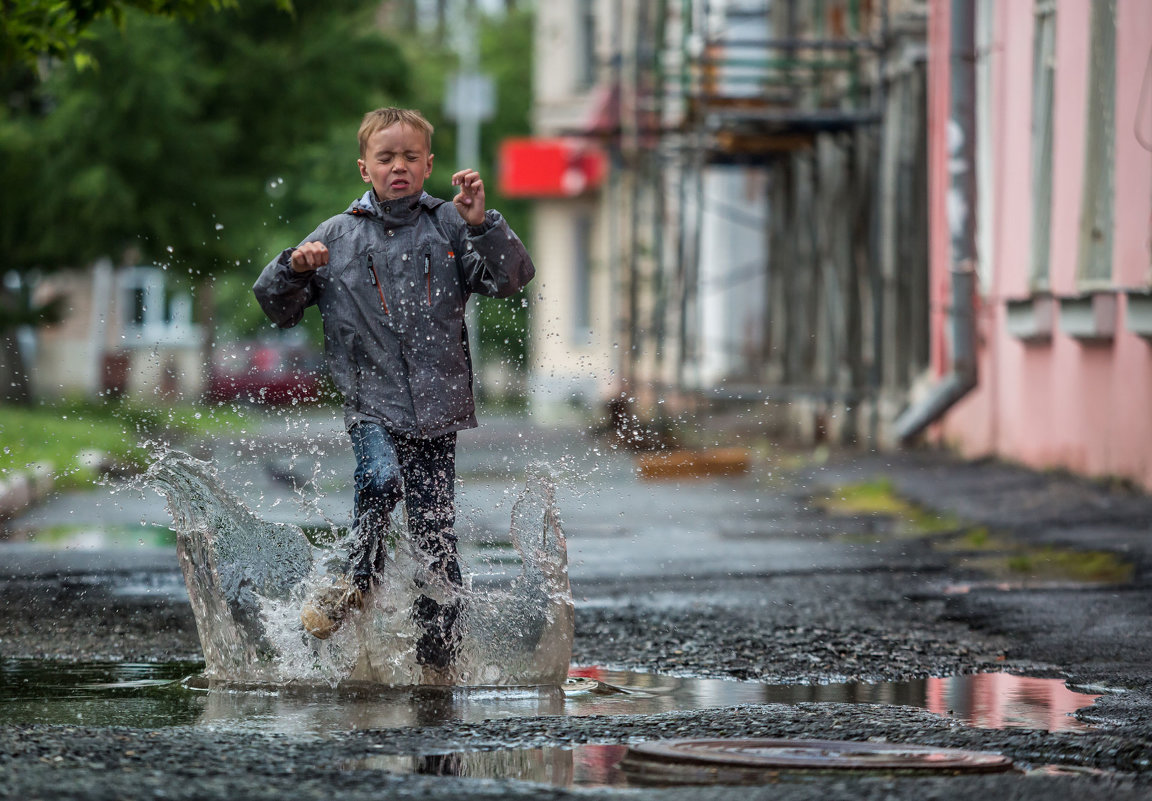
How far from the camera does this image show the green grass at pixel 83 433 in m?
15.7

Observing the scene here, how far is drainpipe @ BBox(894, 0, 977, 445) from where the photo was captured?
12.8 meters

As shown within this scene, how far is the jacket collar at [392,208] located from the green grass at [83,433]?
207 inches

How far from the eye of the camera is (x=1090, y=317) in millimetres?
12117

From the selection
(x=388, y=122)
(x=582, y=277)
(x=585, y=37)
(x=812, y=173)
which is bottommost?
(x=388, y=122)

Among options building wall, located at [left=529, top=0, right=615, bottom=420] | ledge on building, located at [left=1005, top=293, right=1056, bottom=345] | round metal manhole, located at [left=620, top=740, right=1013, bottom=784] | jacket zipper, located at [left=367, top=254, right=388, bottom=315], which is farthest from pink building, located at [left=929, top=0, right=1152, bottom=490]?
building wall, located at [left=529, top=0, right=615, bottom=420]

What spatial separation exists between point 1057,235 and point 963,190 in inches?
32.7

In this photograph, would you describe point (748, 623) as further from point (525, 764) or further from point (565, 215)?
point (565, 215)

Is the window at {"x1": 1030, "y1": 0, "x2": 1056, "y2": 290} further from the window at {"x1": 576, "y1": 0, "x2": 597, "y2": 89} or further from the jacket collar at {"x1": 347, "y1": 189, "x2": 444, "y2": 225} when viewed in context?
the window at {"x1": 576, "y1": 0, "x2": 597, "y2": 89}

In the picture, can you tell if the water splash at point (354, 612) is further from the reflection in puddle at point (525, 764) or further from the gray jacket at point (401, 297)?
the reflection in puddle at point (525, 764)

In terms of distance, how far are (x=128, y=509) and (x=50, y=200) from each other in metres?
10.2

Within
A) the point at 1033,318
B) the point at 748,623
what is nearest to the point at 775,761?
the point at 748,623

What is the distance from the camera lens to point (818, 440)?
65.9 feet

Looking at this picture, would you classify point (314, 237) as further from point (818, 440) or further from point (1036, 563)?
point (818, 440)

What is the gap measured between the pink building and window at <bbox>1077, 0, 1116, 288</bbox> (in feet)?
0.04
